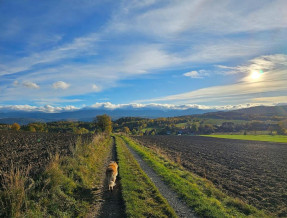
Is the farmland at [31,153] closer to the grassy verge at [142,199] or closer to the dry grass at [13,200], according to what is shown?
the dry grass at [13,200]

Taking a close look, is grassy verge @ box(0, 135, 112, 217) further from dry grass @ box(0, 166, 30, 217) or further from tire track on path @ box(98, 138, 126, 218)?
tire track on path @ box(98, 138, 126, 218)

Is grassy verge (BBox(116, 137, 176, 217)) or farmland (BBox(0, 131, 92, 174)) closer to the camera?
grassy verge (BBox(116, 137, 176, 217))

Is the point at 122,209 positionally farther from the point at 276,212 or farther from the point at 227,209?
the point at 276,212

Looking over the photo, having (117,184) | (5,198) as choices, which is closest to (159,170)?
(117,184)

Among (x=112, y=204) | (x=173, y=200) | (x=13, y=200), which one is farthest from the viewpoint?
(x=173, y=200)

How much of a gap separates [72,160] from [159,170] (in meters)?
7.18

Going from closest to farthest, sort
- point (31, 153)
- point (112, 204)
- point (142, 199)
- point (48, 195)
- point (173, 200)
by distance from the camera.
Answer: point (48, 195) < point (112, 204) < point (142, 199) < point (173, 200) < point (31, 153)

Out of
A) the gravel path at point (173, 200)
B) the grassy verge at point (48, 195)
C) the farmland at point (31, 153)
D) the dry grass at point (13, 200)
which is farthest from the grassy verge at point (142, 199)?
the farmland at point (31, 153)

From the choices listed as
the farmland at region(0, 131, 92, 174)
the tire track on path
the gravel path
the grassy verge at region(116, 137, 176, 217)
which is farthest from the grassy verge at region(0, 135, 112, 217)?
the gravel path

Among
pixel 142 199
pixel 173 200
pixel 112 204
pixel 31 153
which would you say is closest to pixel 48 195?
pixel 112 204

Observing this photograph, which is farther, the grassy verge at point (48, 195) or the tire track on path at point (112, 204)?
the tire track on path at point (112, 204)

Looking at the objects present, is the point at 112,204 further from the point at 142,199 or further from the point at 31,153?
the point at 31,153

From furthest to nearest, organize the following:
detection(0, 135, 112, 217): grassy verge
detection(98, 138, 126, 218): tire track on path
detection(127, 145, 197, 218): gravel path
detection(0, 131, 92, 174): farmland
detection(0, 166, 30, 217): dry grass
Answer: detection(0, 131, 92, 174): farmland → detection(127, 145, 197, 218): gravel path → detection(98, 138, 126, 218): tire track on path → detection(0, 135, 112, 217): grassy verge → detection(0, 166, 30, 217): dry grass

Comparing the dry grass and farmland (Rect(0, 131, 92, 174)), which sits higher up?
the dry grass
